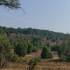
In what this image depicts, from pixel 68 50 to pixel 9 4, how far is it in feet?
181

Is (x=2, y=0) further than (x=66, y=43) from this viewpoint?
No

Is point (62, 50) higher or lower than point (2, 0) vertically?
lower

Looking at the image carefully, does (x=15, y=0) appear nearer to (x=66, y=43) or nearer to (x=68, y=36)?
(x=66, y=43)

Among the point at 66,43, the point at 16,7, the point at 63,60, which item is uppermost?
the point at 16,7

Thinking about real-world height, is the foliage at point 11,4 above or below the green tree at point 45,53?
above

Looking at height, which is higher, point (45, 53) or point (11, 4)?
point (11, 4)

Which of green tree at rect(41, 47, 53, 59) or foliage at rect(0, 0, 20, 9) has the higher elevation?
foliage at rect(0, 0, 20, 9)

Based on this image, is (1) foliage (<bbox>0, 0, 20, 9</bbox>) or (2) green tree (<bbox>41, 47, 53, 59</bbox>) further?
(2) green tree (<bbox>41, 47, 53, 59</bbox>)

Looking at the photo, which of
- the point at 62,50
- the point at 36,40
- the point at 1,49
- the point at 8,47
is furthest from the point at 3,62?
the point at 36,40

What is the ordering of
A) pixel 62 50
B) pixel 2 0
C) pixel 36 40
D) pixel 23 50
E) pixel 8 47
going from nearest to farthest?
pixel 2 0 → pixel 8 47 → pixel 62 50 → pixel 23 50 → pixel 36 40

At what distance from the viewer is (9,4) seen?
1082 cm

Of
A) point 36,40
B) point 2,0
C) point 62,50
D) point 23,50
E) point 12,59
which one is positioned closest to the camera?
point 2,0

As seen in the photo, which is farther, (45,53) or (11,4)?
(45,53)

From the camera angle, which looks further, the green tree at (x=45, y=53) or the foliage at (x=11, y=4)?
the green tree at (x=45, y=53)
